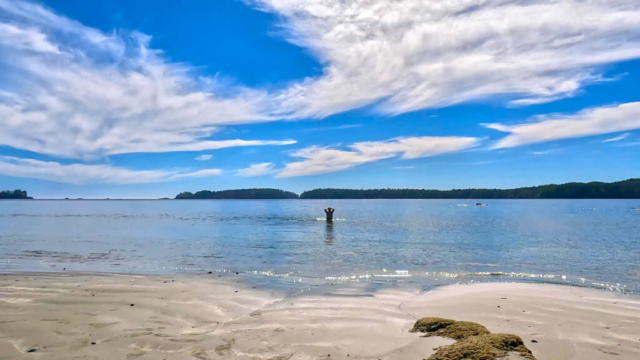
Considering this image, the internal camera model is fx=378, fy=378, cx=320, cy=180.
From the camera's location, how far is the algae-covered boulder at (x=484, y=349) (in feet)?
16.3

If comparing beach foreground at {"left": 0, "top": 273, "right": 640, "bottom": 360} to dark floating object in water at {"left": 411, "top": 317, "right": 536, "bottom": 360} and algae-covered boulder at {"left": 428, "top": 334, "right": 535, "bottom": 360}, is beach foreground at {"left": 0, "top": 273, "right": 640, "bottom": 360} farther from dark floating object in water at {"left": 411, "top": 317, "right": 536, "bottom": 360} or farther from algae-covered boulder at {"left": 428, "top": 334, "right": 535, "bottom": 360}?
algae-covered boulder at {"left": 428, "top": 334, "right": 535, "bottom": 360}

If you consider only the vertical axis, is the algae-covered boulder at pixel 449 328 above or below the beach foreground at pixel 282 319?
above

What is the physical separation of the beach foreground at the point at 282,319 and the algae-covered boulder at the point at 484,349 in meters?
0.56

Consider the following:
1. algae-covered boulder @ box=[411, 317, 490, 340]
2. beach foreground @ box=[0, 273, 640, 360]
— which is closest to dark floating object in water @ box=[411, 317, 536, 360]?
algae-covered boulder @ box=[411, 317, 490, 340]

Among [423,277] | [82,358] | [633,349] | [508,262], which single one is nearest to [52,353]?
[82,358]

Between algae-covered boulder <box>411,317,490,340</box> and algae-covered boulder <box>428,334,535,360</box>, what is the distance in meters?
0.60

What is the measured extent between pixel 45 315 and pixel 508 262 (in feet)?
59.6

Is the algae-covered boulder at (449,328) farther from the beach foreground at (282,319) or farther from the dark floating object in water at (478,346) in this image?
the beach foreground at (282,319)

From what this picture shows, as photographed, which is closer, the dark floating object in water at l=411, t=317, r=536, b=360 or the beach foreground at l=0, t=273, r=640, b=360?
the dark floating object in water at l=411, t=317, r=536, b=360

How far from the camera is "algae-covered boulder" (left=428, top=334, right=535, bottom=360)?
4961mm

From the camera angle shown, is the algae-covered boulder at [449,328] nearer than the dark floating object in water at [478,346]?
No

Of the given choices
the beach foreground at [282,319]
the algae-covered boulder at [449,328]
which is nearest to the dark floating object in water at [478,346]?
the algae-covered boulder at [449,328]

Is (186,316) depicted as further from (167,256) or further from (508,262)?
(508,262)

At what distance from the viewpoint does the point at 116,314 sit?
8.30 m
